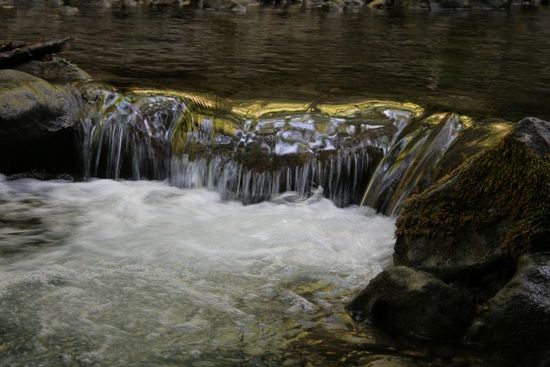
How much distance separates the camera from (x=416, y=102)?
774cm

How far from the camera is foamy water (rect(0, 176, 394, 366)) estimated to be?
12.9 feet

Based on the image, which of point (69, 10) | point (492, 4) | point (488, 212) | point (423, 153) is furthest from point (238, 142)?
point (492, 4)

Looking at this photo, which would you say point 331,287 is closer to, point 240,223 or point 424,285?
point 424,285

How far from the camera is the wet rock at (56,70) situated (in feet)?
26.9

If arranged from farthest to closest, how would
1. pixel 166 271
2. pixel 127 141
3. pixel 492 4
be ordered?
pixel 492 4
pixel 127 141
pixel 166 271

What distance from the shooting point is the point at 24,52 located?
844 centimetres

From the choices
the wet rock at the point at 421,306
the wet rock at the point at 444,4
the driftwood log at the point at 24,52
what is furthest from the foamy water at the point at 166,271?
the wet rock at the point at 444,4

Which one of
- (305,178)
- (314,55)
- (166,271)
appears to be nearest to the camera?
(166,271)

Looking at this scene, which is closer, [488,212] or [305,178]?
[488,212]

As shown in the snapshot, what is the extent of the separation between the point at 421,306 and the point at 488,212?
71 cm

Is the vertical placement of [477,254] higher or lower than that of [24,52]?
lower

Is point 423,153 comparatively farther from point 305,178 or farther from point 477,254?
point 477,254

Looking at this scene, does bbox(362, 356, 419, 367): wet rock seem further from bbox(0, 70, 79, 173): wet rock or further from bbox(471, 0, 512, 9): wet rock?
bbox(471, 0, 512, 9): wet rock

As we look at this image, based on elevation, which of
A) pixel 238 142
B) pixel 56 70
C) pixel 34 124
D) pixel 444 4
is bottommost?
pixel 238 142
